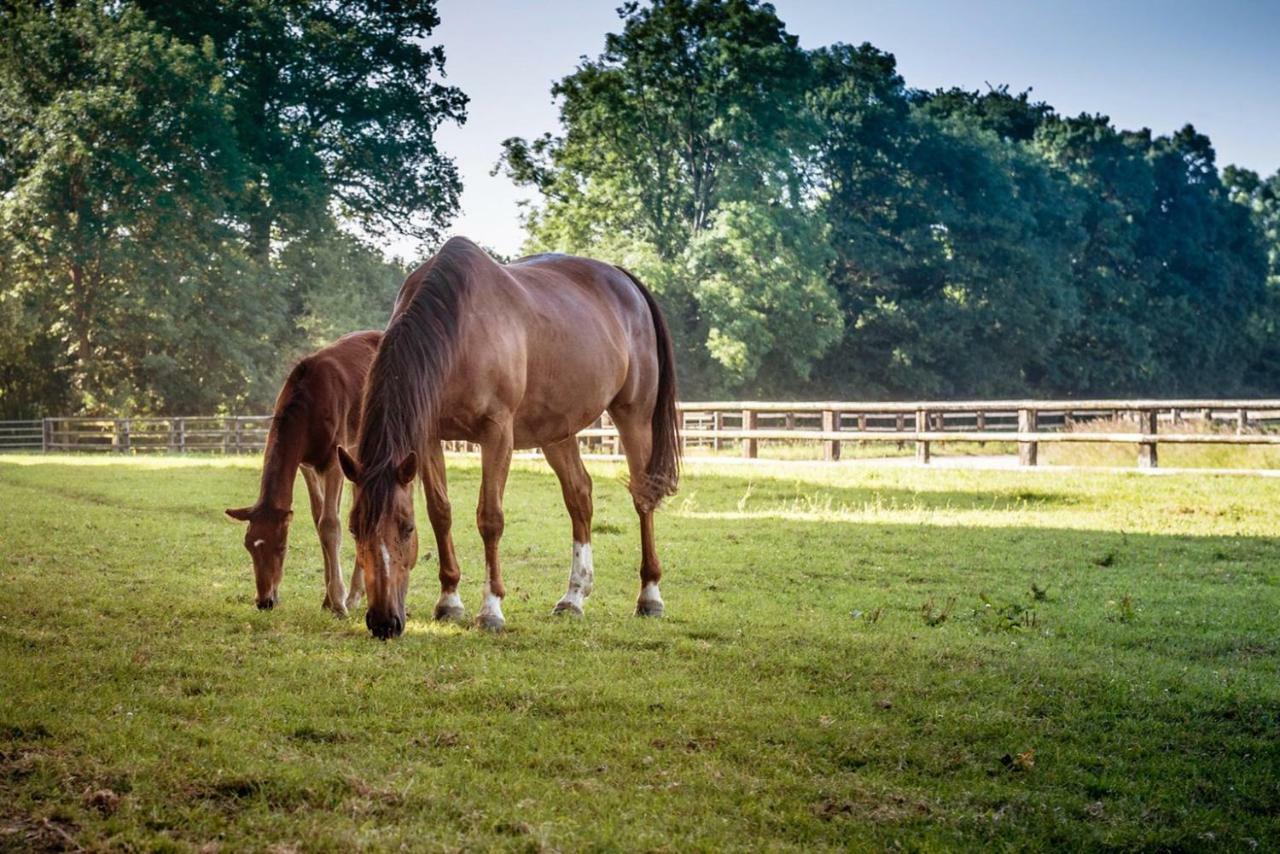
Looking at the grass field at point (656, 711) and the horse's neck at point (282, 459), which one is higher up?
the horse's neck at point (282, 459)

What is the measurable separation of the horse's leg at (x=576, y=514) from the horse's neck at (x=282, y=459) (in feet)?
5.31

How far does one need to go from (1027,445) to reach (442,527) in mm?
13569

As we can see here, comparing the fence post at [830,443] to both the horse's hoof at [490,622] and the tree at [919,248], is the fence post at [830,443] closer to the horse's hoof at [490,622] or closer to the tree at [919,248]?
the horse's hoof at [490,622]

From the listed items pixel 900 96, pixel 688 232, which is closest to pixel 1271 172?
pixel 900 96

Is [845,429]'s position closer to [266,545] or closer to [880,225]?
[880,225]

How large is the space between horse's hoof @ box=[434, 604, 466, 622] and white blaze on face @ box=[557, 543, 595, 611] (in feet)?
2.33

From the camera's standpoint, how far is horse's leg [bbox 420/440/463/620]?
21.4 feet

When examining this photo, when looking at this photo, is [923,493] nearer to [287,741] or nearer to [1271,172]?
[287,741]

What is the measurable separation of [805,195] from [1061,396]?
1783 cm

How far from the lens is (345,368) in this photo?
25.2 ft

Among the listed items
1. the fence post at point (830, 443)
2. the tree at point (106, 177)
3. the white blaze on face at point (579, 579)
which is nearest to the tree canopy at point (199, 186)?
the tree at point (106, 177)

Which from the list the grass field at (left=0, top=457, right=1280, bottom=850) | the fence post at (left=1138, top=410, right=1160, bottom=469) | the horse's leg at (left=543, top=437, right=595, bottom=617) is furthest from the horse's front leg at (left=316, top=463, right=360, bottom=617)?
the fence post at (left=1138, top=410, right=1160, bottom=469)

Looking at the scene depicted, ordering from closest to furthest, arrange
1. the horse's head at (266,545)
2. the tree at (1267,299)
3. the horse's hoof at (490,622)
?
A: the horse's hoof at (490,622), the horse's head at (266,545), the tree at (1267,299)

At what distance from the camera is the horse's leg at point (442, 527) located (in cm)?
652
